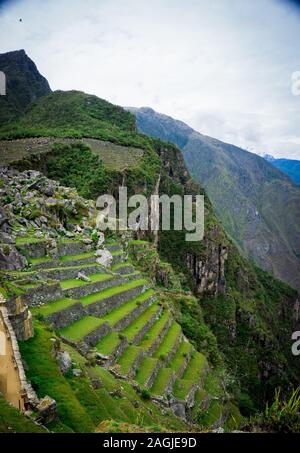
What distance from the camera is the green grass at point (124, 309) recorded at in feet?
53.2

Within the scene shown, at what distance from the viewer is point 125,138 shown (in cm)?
6412

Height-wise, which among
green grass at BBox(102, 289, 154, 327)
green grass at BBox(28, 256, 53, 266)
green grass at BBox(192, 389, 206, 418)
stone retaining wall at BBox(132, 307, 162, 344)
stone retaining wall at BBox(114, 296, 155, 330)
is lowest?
green grass at BBox(192, 389, 206, 418)

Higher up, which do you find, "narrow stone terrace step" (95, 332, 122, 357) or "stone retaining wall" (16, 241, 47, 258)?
"stone retaining wall" (16, 241, 47, 258)

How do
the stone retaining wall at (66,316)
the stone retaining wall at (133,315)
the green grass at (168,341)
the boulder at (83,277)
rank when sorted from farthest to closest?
the green grass at (168,341), the boulder at (83,277), the stone retaining wall at (133,315), the stone retaining wall at (66,316)

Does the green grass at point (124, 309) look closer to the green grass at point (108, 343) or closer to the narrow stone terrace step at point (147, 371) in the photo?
the green grass at point (108, 343)

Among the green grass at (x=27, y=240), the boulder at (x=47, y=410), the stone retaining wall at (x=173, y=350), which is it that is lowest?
the stone retaining wall at (x=173, y=350)

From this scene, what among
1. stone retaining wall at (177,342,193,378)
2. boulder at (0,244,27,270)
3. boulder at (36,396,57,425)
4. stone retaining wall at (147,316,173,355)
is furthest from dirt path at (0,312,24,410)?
stone retaining wall at (177,342,193,378)

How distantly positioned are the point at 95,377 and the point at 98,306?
5600 millimetres

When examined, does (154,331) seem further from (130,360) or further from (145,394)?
(145,394)

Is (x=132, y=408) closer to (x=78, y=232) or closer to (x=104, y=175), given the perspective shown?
(x=78, y=232)

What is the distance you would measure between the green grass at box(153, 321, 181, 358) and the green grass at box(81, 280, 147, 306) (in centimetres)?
293

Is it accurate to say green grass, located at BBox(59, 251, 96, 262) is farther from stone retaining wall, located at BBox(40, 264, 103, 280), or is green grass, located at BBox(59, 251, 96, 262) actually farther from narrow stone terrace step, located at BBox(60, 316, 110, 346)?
narrow stone terrace step, located at BBox(60, 316, 110, 346)

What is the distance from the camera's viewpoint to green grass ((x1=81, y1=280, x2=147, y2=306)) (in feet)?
52.0

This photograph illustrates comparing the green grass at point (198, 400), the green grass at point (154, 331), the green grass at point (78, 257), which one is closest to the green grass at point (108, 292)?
the green grass at point (78, 257)
